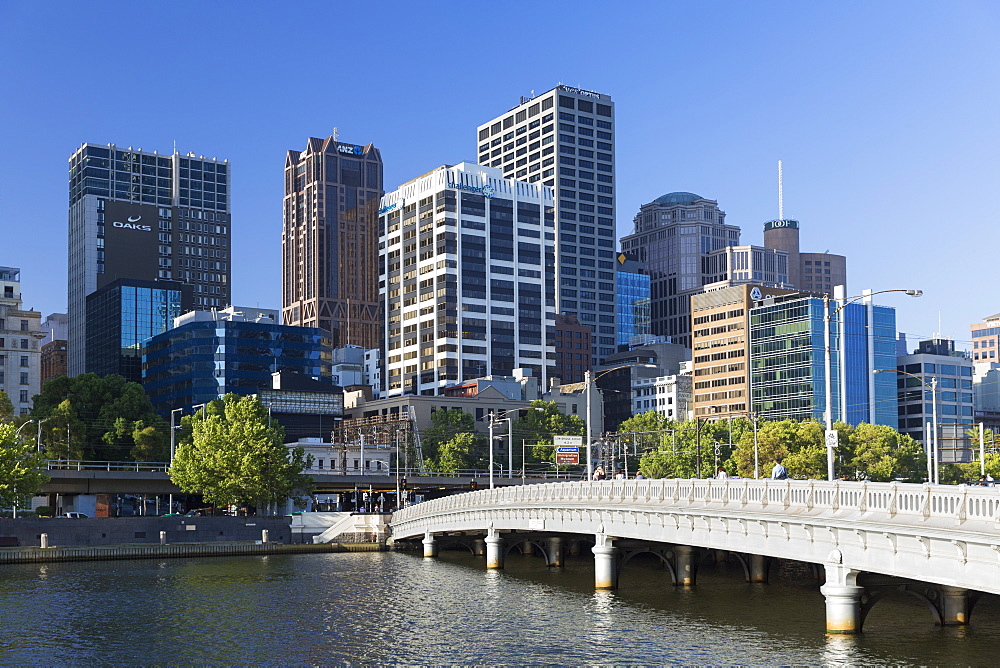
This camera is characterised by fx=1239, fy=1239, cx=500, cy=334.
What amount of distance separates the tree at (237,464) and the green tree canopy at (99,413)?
26045mm

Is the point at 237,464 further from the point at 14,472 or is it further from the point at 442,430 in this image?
the point at 442,430

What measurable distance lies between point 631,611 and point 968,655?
18344 mm

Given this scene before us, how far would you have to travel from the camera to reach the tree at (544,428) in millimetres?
174125

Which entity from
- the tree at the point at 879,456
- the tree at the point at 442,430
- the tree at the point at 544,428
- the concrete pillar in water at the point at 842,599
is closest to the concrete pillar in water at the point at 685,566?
the concrete pillar in water at the point at 842,599

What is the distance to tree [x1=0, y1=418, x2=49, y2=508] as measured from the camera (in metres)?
101

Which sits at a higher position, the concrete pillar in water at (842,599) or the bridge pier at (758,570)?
the concrete pillar in water at (842,599)

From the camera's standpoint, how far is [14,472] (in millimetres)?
100812

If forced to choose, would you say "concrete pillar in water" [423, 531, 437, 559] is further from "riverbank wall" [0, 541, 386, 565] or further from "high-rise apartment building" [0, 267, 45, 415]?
"high-rise apartment building" [0, 267, 45, 415]

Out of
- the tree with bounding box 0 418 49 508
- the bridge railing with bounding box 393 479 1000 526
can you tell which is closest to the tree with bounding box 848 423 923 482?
the bridge railing with bounding box 393 479 1000 526

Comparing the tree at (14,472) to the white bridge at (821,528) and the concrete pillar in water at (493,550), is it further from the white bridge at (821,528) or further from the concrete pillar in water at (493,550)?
the white bridge at (821,528)

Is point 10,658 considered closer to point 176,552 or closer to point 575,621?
point 575,621

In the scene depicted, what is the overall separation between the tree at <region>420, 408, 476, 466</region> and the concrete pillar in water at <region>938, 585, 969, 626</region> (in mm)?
128643

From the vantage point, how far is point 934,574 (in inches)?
1513

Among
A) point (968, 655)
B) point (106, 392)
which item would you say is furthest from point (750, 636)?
point (106, 392)
